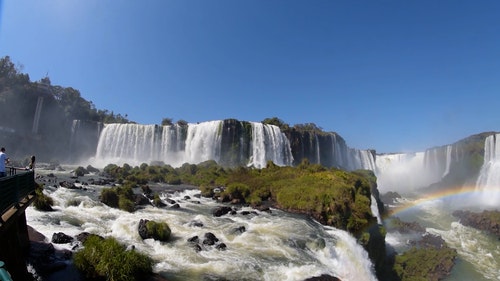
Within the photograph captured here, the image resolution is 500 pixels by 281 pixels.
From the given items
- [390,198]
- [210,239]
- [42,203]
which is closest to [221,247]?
[210,239]

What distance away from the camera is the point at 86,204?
19125 millimetres

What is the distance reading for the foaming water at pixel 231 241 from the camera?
11.7 metres

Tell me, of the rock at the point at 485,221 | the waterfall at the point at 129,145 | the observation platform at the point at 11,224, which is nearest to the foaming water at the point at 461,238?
the rock at the point at 485,221

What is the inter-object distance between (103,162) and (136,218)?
1962 inches

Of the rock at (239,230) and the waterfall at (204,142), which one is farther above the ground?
the waterfall at (204,142)

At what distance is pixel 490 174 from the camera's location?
5103 cm

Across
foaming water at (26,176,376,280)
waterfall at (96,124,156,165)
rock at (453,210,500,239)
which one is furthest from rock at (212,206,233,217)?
waterfall at (96,124,156,165)

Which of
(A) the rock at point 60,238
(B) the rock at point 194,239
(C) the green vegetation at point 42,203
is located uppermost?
(C) the green vegetation at point 42,203

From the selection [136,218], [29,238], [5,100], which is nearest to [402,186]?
[136,218]

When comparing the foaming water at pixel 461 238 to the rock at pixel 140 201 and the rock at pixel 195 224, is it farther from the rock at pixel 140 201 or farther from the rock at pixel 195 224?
the rock at pixel 140 201

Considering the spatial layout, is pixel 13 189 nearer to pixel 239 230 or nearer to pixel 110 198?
pixel 239 230

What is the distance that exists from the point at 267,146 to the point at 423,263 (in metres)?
42.5

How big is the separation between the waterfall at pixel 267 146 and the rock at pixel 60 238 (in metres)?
50.3

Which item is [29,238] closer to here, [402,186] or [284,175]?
[284,175]
